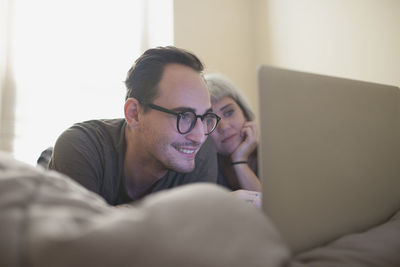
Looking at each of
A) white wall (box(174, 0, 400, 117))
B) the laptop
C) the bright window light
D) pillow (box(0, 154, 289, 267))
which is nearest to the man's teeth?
white wall (box(174, 0, 400, 117))

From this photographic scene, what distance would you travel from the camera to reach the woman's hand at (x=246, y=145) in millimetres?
1390

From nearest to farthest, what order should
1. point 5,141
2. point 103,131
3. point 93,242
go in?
point 93,242 → point 103,131 → point 5,141

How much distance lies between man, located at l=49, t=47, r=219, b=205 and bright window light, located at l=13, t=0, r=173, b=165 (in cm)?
97

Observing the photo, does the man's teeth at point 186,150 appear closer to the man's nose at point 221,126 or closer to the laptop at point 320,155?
the man's nose at point 221,126

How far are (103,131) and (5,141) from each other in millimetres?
1096

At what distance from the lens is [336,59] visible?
2047mm

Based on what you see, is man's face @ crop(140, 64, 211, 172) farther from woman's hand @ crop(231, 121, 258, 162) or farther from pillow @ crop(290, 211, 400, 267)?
pillow @ crop(290, 211, 400, 267)

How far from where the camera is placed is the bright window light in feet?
6.72

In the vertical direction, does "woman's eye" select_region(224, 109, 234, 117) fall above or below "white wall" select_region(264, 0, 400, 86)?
below

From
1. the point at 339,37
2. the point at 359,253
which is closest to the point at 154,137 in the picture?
the point at 359,253

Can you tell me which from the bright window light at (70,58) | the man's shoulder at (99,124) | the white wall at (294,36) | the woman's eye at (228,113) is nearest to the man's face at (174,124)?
the man's shoulder at (99,124)

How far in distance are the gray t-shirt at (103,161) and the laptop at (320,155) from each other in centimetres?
64

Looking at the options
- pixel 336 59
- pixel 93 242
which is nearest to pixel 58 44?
pixel 336 59

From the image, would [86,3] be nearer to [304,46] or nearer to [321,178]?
[304,46]
